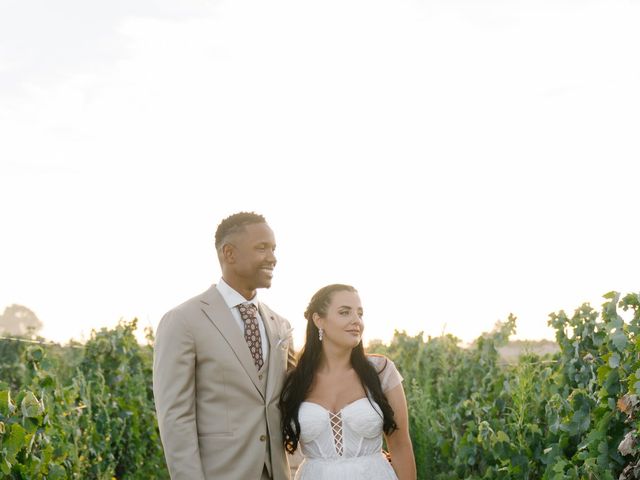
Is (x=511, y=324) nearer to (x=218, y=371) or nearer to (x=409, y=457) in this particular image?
(x=409, y=457)

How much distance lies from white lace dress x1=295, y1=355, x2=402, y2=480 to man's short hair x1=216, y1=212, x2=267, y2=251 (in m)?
0.92

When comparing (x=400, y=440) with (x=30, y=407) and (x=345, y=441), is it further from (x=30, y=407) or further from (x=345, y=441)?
(x=30, y=407)

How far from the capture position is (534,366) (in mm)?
6938

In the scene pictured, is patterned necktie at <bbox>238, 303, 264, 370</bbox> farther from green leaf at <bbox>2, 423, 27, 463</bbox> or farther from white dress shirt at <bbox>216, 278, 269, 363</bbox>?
green leaf at <bbox>2, 423, 27, 463</bbox>

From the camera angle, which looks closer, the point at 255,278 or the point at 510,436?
the point at 255,278

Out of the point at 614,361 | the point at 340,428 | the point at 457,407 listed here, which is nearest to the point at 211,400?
the point at 340,428

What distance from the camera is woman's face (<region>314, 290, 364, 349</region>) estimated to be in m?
4.41

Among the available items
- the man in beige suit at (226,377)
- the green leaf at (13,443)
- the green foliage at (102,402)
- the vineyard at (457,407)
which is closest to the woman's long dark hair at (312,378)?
the man in beige suit at (226,377)

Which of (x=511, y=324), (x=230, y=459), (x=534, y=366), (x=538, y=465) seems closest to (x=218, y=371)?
(x=230, y=459)

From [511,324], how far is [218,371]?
437cm

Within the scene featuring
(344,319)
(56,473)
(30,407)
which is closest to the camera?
(344,319)

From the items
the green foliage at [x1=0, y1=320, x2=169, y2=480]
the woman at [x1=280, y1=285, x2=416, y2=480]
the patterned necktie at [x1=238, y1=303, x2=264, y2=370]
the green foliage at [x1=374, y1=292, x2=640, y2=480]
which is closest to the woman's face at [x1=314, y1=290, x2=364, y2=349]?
the woman at [x1=280, y1=285, x2=416, y2=480]

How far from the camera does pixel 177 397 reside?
12.9 ft

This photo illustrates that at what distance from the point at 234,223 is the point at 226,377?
2.31ft
